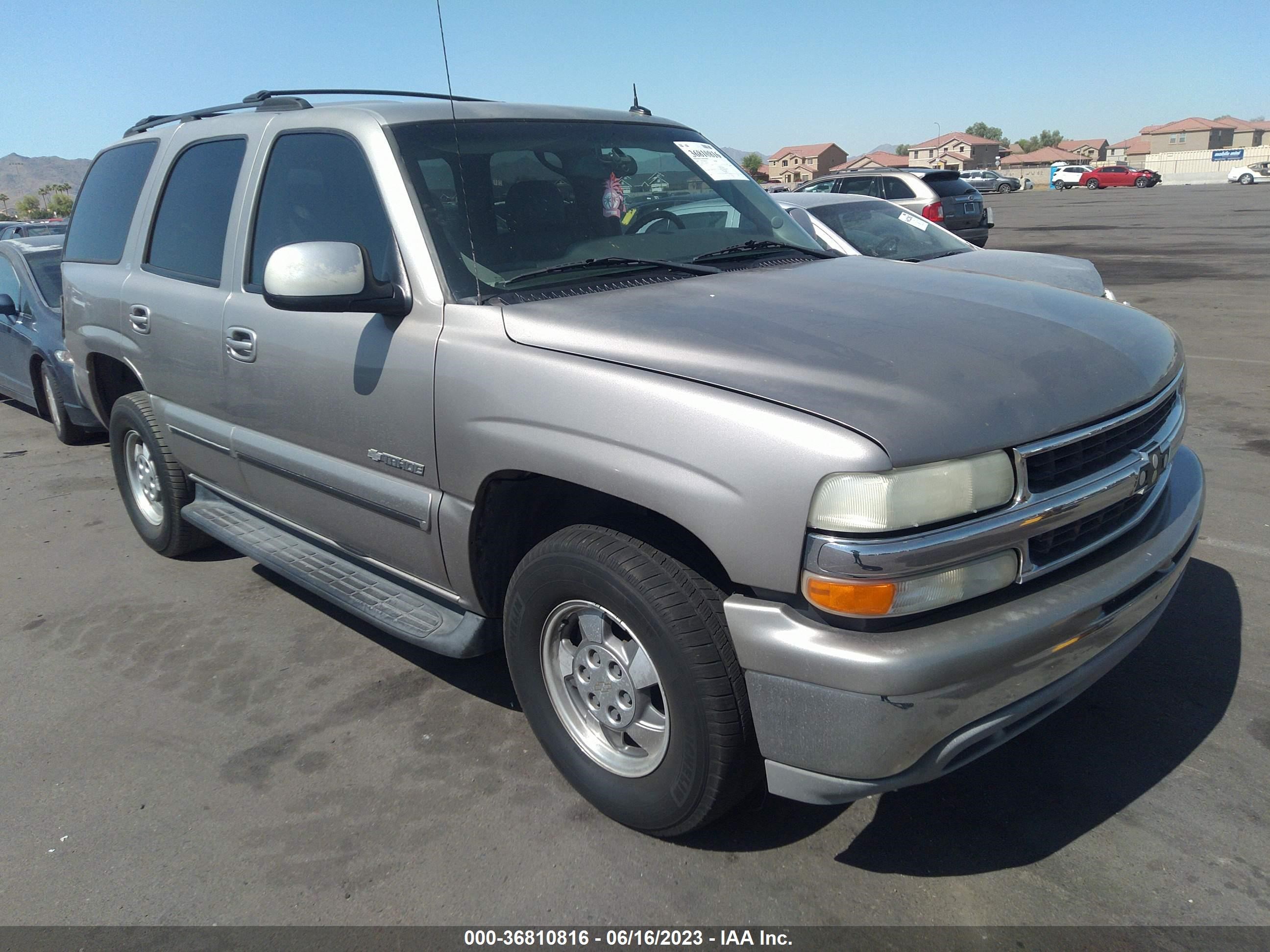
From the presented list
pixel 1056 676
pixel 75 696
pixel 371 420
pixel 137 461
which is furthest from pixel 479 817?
pixel 137 461

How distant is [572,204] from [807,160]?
9892 centimetres

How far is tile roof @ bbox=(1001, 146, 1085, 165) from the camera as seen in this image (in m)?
106

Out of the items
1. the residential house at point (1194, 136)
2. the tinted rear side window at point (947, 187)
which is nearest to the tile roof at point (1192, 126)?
the residential house at point (1194, 136)

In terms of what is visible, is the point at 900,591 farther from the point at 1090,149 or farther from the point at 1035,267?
the point at 1090,149

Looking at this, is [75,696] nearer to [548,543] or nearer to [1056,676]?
[548,543]

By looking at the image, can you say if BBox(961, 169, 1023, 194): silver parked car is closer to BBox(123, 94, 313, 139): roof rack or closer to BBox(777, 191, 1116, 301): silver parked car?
BBox(777, 191, 1116, 301): silver parked car

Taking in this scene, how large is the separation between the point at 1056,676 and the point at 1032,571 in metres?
0.29

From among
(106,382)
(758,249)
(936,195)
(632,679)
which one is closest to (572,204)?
(758,249)

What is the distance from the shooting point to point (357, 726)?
3391 mm

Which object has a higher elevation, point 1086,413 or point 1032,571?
point 1086,413

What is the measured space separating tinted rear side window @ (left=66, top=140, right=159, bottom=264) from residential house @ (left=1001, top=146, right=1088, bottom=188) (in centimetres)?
8612

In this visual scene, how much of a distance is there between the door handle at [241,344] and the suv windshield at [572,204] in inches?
38.2

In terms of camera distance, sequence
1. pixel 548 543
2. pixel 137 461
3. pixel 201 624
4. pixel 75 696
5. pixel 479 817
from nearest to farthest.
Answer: pixel 548 543 < pixel 479 817 < pixel 75 696 < pixel 201 624 < pixel 137 461

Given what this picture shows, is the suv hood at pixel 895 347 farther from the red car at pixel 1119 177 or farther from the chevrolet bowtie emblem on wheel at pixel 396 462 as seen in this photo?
the red car at pixel 1119 177
